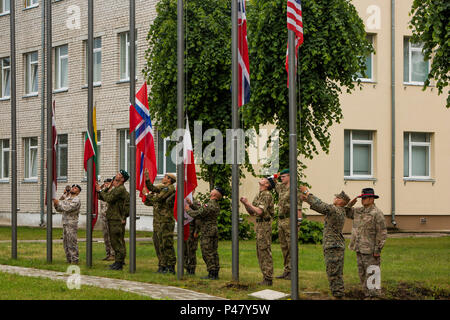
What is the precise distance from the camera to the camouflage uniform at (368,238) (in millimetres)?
12062

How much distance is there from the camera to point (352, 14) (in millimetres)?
21984

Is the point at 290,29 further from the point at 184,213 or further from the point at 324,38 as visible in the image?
the point at 324,38

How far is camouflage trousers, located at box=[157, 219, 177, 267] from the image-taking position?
1516 centimetres

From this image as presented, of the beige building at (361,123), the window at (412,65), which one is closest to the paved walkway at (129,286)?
the beige building at (361,123)

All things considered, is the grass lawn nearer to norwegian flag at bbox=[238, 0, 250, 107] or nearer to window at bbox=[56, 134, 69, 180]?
norwegian flag at bbox=[238, 0, 250, 107]

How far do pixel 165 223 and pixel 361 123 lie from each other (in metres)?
16.2

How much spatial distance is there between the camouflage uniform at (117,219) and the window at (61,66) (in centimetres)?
1882

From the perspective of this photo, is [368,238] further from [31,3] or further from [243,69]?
[31,3]

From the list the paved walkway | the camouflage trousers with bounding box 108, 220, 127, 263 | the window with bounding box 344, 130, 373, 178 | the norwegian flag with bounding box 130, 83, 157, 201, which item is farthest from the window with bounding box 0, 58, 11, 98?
the norwegian flag with bounding box 130, 83, 157, 201

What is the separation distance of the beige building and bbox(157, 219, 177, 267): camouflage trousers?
1284 cm

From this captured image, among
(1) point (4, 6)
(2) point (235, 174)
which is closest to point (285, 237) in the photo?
(2) point (235, 174)

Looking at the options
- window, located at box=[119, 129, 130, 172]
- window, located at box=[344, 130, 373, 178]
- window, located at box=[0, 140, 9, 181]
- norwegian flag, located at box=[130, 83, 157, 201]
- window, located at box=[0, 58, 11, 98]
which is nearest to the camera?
norwegian flag, located at box=[130, 83, 157, 201]

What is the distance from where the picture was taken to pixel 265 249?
44.2 feet
